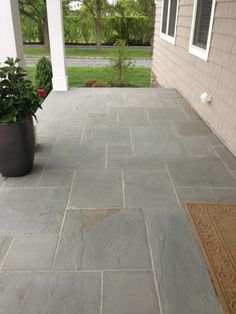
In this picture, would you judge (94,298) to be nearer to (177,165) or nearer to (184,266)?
(184,266)

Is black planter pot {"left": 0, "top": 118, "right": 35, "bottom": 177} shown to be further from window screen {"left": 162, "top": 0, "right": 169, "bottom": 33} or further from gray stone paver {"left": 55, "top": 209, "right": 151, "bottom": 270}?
window screen {"left": 162, "top": 0, "right": 169, "bottom": 33}

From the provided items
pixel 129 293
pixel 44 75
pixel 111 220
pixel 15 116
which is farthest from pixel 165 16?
pixel 129 293

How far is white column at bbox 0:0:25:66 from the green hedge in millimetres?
14809

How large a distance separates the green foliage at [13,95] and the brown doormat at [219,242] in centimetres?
169

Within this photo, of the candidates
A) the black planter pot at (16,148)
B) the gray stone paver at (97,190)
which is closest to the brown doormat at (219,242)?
the gray stone paver at (97,190)

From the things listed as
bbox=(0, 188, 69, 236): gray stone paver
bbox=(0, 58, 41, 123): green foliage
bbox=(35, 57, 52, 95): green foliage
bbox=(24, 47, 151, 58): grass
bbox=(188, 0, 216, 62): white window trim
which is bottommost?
bbox=(24, 47, 151, 58): grass

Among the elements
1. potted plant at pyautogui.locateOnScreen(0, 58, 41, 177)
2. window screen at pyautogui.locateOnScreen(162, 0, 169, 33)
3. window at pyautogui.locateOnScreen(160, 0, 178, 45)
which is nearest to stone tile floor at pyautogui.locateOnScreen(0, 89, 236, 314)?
potted plant at pyautogui.locateOnScreen(0, 58, 41, 177)

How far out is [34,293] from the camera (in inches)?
66.5

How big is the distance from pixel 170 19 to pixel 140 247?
6.50 meters

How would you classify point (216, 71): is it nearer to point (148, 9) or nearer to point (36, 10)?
point (36, 10)

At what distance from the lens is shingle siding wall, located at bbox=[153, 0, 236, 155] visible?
357cm

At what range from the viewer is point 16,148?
2.75 meters

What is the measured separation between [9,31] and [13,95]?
75 cm

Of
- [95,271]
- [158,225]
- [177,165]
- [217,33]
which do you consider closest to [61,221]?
[95,271]
